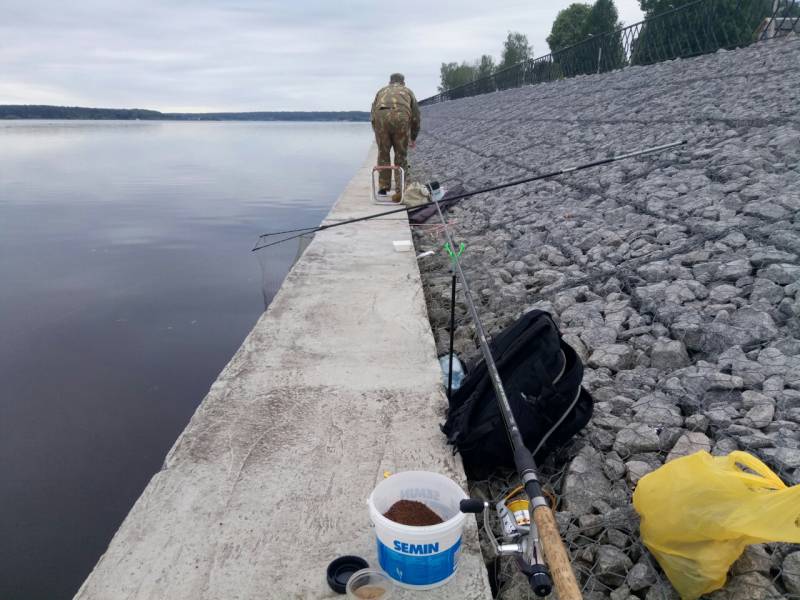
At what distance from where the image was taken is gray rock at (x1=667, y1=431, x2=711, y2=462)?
238cm

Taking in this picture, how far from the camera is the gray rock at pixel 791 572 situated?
175 cm

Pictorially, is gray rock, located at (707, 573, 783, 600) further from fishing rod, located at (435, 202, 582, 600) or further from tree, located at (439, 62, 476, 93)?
tree, located at (439, 62, 476, 93)

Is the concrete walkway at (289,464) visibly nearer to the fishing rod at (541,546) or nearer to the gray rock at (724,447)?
the fishing rod at (541,546)

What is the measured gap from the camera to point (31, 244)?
10.1 metres

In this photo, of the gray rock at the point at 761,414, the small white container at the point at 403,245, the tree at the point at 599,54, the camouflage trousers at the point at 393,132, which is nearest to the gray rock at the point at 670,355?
the gray rock at the point at 761,414

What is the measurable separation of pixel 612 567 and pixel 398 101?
8.72 metres

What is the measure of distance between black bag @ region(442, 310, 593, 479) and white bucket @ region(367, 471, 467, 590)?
1.66 ft

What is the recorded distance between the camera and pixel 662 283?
379 centimetres

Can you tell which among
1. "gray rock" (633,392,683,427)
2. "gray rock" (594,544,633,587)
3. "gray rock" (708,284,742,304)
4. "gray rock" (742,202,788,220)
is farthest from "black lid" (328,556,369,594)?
"gray rock" (742,202,788,220)

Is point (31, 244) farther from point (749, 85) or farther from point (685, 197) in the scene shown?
point (749, 85)

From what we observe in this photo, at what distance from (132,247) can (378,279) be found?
6.75 metres

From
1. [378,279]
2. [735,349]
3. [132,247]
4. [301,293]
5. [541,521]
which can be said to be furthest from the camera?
[132,247]

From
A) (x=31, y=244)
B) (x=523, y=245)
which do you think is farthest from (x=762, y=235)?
(x=31, y=244)

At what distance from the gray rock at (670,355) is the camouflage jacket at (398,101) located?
747cm
